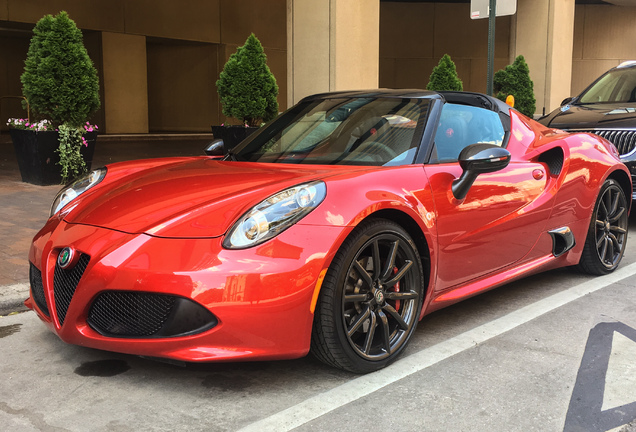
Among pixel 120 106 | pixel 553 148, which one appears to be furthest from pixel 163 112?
pixel 553 148

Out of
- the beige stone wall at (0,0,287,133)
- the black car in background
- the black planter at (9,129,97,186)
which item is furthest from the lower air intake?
the beige stone wall at (0,0,287,133)

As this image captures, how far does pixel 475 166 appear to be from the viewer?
347 centimetres

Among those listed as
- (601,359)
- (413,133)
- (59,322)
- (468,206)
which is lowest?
(601,359)

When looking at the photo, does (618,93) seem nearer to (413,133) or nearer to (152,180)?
(413,133)

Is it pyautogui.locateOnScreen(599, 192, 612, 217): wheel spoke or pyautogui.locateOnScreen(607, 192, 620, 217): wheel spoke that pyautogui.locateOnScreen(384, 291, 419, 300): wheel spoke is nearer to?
pyautogui.locateOnScreen(599, 192, 612, 217): wheel spoke

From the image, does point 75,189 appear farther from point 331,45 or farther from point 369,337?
point 331,45

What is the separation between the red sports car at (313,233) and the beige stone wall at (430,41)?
73.3ft

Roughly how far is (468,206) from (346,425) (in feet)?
4.75

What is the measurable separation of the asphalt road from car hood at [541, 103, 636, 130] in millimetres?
3821

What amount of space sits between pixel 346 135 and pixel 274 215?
1.04 metres

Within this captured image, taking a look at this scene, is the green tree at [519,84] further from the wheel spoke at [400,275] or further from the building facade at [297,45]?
the wheel spoke at [400,275]

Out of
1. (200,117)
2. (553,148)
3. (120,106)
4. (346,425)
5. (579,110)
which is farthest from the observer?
(200,117)

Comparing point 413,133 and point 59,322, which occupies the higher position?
point 413,133

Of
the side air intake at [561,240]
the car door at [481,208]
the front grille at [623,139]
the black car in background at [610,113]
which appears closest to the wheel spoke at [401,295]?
the car door at [481,208]
